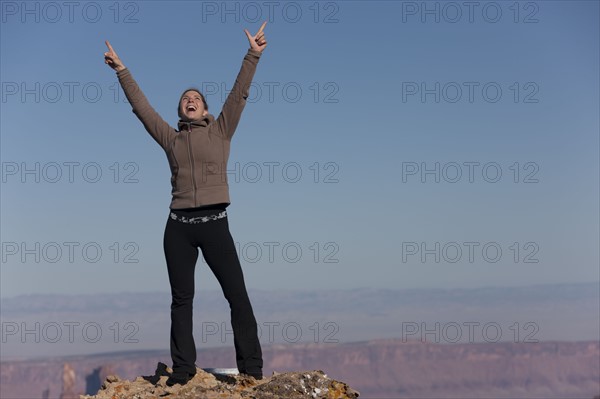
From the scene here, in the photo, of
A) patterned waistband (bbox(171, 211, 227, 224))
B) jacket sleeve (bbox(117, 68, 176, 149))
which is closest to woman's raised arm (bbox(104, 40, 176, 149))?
jacket sleeve (bbox(117, 68, 176, 149))

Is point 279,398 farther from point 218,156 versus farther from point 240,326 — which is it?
point 218,156

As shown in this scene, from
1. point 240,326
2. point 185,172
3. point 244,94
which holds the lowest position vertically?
point 240,326

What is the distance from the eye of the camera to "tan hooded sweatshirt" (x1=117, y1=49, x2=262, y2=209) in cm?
1315

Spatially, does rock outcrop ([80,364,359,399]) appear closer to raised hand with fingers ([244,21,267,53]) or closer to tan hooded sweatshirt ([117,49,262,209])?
tan hooded sweatshirt ([117,49,262,209])

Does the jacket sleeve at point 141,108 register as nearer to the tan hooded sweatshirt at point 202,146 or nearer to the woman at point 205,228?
the tan hooded sweatshirt at point 202,146

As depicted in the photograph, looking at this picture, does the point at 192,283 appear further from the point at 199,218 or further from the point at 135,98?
the point at 135,98

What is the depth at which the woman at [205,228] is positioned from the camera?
519 inches

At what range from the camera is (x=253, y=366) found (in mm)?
13242

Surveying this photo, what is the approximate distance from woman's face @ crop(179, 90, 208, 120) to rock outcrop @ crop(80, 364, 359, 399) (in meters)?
3.94

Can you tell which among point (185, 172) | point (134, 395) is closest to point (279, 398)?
point (134, 395)

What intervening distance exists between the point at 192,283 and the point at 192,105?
2.71 m

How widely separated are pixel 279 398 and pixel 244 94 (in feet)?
14.8

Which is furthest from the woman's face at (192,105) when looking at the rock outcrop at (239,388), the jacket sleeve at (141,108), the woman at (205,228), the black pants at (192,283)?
the rock outcrop at (239,388)

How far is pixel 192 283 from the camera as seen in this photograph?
13375 millimetres
